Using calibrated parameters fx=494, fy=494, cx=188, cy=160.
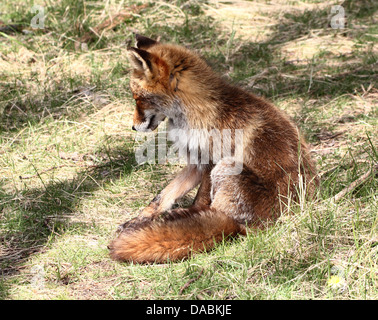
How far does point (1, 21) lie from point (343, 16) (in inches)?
261

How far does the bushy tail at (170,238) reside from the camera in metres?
3.98

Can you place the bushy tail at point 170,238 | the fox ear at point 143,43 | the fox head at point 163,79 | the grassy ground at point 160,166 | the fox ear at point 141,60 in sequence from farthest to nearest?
the fox ear at point 143,43 → the fox head at point 163,79 → the fox ear at point 141,60 → the bushy tail at point 170,238 → the grassy ground at point 160,166

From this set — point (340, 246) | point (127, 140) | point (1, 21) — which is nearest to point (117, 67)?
point (127, 140)

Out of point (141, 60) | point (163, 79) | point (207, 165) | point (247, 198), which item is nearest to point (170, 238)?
point (247, 198)

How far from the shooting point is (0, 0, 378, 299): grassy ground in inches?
146

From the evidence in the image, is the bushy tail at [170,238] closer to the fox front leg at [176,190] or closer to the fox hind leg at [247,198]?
the fox hind leg at [247,198]

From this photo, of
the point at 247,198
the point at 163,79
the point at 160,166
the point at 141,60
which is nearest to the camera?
the point at 247,198

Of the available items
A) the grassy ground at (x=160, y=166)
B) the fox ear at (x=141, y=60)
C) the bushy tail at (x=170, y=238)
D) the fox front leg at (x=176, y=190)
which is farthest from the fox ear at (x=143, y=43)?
the bushy tail at (x=170, y=238)

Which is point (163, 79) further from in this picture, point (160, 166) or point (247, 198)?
point (160, 166)

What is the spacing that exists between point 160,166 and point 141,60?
1.97 m

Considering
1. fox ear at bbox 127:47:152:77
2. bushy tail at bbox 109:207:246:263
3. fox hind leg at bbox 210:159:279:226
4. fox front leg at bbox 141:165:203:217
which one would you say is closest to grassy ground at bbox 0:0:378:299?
bushy tail at bbox 109:207:246:263

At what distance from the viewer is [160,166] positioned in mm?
6191

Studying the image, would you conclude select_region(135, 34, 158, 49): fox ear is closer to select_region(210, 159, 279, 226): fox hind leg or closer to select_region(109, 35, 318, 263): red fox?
select_region(109, 35, 318, 263): red fox

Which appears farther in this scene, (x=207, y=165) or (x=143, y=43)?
(x=143, y=43)
